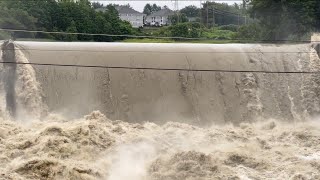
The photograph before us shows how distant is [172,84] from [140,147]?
8.44 feet

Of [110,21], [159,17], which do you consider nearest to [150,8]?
[159,17]

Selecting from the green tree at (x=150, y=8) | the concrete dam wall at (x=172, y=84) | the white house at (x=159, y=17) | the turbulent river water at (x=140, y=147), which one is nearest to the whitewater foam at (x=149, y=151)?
the turbulent river water at (x=140, y=147)

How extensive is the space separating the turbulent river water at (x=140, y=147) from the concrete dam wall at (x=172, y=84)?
1.01 feet

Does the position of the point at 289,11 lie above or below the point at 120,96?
above

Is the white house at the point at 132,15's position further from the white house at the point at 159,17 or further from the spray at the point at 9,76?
the spray at the point at 9,76

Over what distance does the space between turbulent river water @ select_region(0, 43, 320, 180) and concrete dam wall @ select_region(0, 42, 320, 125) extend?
31 centimetres

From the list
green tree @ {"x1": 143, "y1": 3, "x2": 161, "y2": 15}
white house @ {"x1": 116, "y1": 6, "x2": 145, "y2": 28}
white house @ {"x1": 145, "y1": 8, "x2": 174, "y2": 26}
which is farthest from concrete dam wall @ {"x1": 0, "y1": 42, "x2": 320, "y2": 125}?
green tree @ {"x1": 143, "y1": 3, "x2": 161, "y2": 15}

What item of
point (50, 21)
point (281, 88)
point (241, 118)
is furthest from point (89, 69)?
point (50, 21)

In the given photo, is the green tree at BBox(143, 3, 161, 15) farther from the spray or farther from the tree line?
the spray

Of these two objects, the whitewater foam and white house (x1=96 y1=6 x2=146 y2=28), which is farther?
white house (x1=96 y1=6 x2=146 y2=28)

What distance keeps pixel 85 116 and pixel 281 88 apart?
4.68 meters

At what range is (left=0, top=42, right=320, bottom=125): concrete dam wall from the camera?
401 inches

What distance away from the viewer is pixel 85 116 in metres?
9.64

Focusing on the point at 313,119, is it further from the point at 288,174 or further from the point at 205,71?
the point at 288,174
